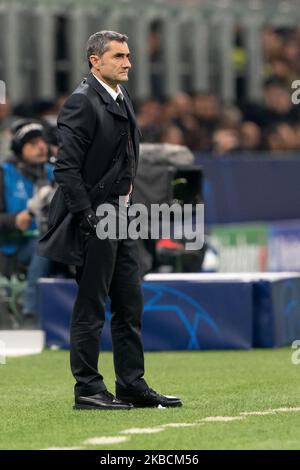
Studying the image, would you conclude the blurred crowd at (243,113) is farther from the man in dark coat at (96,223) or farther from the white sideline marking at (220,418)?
the white sideline marking at (220,418)

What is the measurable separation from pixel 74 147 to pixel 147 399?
1444mm

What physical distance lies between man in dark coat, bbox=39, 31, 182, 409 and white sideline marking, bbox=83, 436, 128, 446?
1.10 meters

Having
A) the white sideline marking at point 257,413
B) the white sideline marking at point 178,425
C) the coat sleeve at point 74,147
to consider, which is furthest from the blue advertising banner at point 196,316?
the white sideline marking at point 178,425

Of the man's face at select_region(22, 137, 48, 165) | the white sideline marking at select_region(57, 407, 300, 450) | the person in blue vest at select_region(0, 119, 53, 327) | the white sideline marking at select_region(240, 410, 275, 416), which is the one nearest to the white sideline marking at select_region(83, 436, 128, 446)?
the white sideline marking at select_region(57, 407, 300, 450)

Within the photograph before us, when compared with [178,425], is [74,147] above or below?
above

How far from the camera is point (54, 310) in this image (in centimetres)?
1281

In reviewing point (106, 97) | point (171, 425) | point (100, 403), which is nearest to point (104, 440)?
point (171, 425)

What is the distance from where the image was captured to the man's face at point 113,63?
341 inches

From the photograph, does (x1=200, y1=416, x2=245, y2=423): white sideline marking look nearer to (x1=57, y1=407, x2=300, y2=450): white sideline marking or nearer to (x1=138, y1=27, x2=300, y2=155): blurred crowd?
(x1=57, y1=407, x2=300, y2=450): white sideline marking

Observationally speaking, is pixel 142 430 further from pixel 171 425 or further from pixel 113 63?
pixel 113 63

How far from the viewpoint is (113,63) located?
8.69 meters

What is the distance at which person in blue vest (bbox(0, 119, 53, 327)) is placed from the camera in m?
13.6
